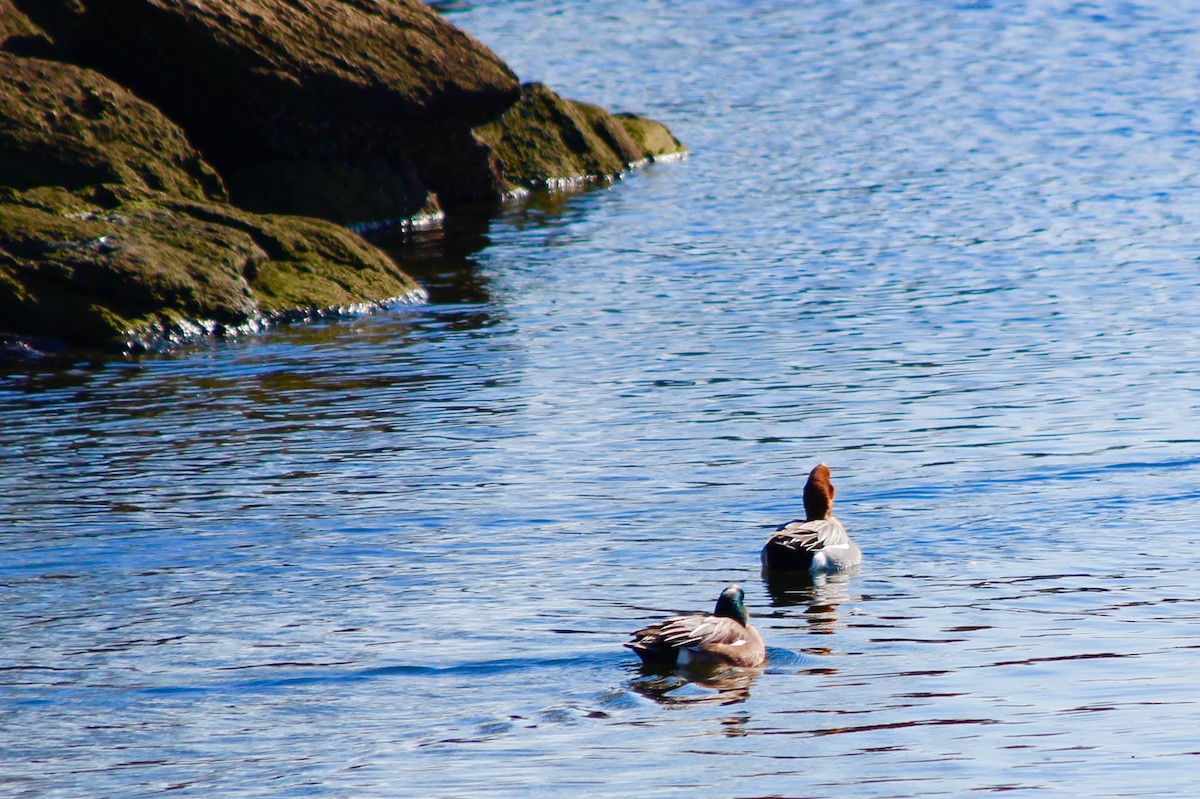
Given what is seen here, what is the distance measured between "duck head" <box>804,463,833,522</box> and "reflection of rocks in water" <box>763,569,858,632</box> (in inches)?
28.4

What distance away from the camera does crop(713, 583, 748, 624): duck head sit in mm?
9711

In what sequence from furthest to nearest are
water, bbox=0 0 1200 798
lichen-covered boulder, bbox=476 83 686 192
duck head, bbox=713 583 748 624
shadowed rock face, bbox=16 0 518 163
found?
1. lichen-covered boulder, bbox=476 83 686 192
2. shadowed rock face, bbox=16 0 518 163
3. duck head, bbox=713 583 748 624
4. water, bbox=0 0 1200 798

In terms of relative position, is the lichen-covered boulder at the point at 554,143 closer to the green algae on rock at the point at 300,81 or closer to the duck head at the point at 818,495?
the green algae on rock at the point at 300,81

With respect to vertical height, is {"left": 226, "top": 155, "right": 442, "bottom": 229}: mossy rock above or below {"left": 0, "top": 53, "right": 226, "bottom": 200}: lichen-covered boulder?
below

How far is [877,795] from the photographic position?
7746mm

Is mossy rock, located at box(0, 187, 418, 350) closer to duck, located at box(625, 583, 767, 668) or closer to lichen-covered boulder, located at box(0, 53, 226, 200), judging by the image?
lichen-covered boulder, located at box(0, 53, 226, 200)

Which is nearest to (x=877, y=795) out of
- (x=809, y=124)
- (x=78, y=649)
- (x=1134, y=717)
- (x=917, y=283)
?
(x=1134, y=717)

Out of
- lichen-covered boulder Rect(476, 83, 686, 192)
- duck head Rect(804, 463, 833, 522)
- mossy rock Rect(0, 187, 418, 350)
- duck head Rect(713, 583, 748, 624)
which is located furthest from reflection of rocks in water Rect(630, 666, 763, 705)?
lichen-covered boulder Rect(476, 83, 686, 192)

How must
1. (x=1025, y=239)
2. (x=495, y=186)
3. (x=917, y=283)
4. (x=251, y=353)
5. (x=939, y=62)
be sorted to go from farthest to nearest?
(x=939, y=62)
(x=495, y=186)
(x=1025, y=239)
(x=917, y=283)
(x=251, y=353)

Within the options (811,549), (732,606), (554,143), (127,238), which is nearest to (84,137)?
(127,238)

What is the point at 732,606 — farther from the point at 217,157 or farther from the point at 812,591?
the point at 217,157

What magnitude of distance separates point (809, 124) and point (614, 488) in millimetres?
22579

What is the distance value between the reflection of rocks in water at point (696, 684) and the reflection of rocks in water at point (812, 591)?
4.00 ft

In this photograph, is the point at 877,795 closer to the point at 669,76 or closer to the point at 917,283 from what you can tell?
the point at 917,283
